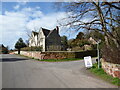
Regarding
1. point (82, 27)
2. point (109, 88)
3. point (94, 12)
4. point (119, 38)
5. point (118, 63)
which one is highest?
point (94, 12)

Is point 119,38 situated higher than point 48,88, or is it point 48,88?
point 119,38

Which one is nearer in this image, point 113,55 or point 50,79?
point 50,79

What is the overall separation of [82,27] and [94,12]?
6.61 feet

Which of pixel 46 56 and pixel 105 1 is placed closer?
pixel 105 1

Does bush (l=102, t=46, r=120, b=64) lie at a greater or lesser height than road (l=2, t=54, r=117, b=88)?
greater

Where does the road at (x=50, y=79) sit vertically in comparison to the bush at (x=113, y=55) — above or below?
below

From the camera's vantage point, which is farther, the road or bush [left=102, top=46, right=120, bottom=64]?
bush [left=102, top=46, right=120, bottom=64]

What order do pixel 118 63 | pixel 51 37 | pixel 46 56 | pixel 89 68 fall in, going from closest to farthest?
1. pixel 118 63
2. pixel 89 68
3. pixel 46 56
4. pixel 51 37

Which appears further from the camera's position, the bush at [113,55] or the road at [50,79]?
the bush at [113,55]

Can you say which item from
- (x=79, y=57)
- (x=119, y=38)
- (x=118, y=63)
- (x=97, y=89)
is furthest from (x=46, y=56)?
(x=97, y=89)

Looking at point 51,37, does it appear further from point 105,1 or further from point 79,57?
point 105,1

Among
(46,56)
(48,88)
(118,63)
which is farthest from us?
(46,56)

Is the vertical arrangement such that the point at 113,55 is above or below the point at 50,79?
above

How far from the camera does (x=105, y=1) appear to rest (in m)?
11.5
